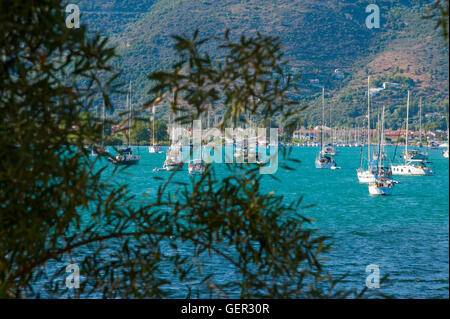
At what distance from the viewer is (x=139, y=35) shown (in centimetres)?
10669

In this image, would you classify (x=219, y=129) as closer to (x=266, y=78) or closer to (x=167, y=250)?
(x=266, y=78)

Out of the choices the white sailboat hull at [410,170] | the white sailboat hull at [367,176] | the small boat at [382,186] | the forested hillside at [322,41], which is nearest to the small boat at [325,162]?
the white sailboat hull at [410,170]

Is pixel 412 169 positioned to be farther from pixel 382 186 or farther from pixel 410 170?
pixel 382 186

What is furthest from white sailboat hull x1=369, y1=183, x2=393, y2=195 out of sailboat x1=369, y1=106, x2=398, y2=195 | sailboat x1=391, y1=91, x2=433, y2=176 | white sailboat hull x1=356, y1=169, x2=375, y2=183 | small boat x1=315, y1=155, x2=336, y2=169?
small boat x1=315, y1=155, x2=336, y2=169

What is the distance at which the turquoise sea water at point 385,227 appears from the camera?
19.6 metres

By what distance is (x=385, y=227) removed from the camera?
32875mm

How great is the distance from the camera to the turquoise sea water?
64.4ft

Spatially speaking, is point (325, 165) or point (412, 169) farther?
point (325, 165)

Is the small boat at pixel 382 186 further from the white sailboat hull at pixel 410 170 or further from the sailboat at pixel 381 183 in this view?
the white sailboat hull at pixel 410 170

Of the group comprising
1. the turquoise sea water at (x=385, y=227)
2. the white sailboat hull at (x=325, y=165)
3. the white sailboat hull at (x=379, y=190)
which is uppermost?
the white sailboat hull at (x=325, y=165)

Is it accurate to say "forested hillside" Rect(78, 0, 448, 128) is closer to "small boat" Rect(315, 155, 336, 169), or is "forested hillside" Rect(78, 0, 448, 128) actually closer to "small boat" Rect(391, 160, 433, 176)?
"small boat" Rect(315, 155, 336, 169)

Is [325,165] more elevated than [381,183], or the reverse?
[381,183]

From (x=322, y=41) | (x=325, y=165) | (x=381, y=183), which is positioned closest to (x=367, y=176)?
(x=381, y=183)

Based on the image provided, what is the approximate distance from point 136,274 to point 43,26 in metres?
1.71
